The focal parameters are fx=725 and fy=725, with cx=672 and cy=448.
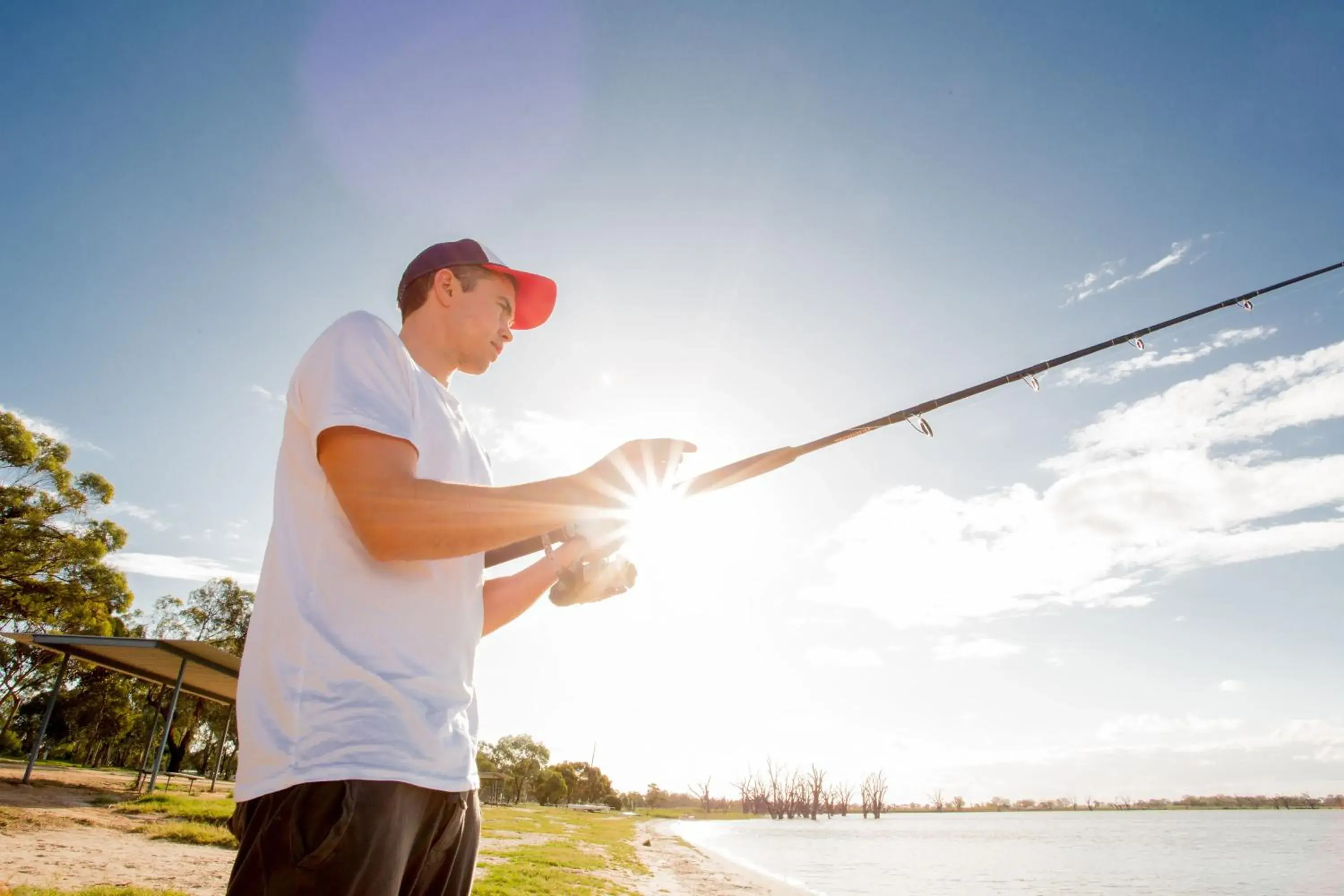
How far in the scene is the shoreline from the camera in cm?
1864

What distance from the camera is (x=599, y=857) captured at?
73.8 ft

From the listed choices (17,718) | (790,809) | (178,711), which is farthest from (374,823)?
(790,809)

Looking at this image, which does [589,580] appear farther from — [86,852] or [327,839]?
[86,852]

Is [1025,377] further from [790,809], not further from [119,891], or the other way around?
[790,809]

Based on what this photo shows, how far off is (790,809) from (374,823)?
156 metres

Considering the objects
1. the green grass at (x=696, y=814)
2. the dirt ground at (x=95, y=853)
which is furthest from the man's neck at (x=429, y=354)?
the green grass at (x=696, y=814)

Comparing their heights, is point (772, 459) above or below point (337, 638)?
above

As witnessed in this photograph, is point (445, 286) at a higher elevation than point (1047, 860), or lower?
higher

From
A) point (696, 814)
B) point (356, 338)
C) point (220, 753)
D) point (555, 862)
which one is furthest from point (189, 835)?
point (696, 814)

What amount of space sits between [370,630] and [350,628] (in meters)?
0.04

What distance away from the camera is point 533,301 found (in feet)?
8.54

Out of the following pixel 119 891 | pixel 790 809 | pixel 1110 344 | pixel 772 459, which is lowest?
pixel 790 809

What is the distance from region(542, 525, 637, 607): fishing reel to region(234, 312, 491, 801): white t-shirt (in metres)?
0.60

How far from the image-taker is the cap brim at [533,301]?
8.14 ft
